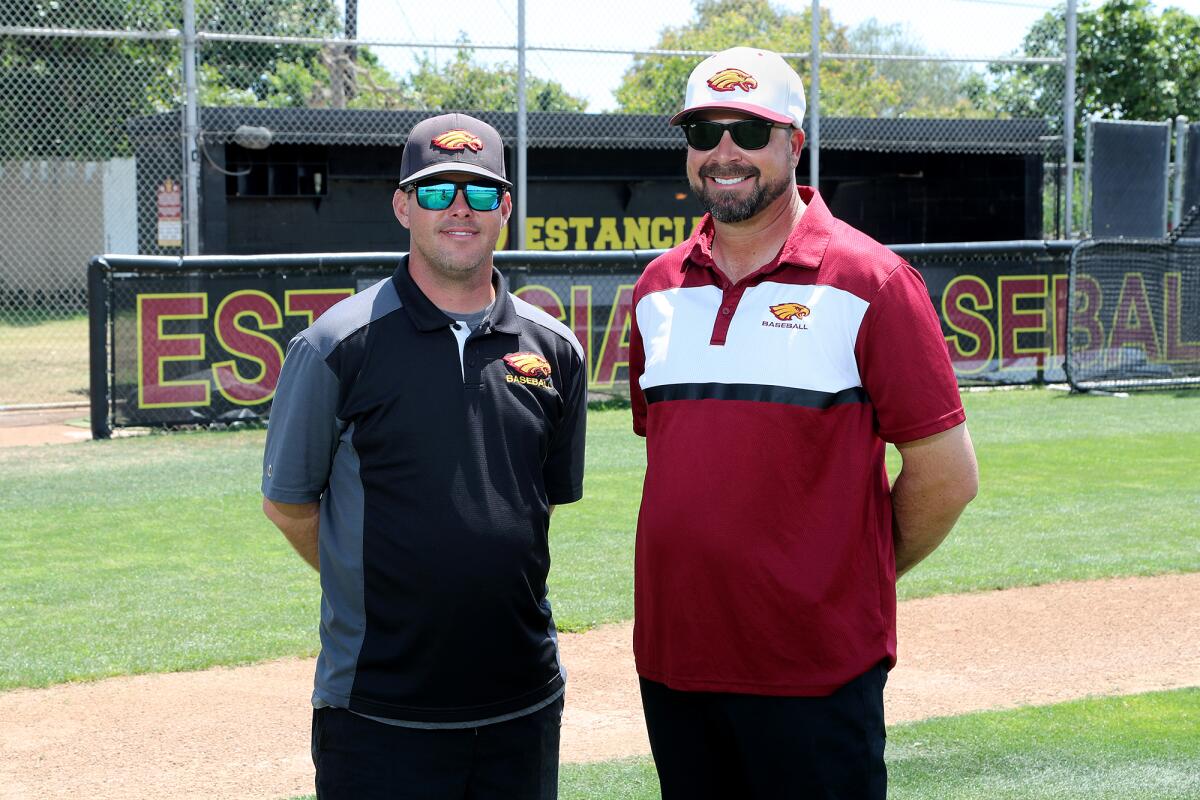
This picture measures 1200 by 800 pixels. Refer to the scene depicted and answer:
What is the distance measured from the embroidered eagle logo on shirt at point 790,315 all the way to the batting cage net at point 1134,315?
12.8 metres

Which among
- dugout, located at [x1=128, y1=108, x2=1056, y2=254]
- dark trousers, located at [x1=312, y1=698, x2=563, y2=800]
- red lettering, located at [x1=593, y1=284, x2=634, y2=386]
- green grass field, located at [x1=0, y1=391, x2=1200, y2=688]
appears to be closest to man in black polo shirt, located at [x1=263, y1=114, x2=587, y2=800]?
dark trousers, located at [x1=312, y1=698, x2=563, y2=800]

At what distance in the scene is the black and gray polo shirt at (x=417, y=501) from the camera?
2904 mm

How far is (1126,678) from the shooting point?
5930 millimetres

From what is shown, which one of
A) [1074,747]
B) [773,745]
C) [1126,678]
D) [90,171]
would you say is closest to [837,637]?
[773,745]

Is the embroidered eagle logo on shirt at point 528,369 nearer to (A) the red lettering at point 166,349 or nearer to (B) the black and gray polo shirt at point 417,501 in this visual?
(B) the black and gray polo shirt at point 417,501

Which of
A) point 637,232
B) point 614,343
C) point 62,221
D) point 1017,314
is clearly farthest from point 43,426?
point 62,221

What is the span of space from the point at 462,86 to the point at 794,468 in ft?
41.7

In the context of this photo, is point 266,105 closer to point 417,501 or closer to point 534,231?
point 534,231

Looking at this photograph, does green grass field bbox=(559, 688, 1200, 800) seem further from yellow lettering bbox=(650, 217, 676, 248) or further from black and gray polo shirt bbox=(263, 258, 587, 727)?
yellow lettering bbox=(650, 217, 676, 248)

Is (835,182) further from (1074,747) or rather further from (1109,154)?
(1074,747)

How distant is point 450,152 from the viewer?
10.2 ft

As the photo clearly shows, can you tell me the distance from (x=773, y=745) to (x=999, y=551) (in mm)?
5658

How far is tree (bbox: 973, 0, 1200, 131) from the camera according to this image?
81.6 feet

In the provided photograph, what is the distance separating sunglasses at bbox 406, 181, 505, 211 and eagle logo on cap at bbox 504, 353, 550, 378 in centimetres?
33
